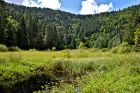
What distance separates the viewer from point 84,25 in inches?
7500

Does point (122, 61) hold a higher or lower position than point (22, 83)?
higher

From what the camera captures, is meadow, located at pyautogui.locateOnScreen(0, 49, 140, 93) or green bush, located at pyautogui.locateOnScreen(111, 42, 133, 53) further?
green bush, located at pyautogui.locateOnScreen(111, 42, 133, 53)

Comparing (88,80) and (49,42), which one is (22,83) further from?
(49,42)

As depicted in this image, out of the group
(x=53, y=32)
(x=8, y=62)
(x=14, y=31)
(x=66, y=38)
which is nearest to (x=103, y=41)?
(x=66, y=38)

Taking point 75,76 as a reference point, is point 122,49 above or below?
above

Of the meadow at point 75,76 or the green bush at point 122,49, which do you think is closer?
the meadow at point 75,76

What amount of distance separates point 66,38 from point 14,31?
54046mm

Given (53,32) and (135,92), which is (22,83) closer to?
(135,92)

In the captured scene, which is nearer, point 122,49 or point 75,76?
point 75,76

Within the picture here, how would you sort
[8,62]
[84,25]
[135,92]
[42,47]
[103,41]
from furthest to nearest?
1. [84,25]
2. [103,41]
3. [42,47]
4. [8,62]
5. [135,92]

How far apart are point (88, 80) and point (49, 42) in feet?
257

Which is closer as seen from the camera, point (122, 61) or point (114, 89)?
point (114, 89)

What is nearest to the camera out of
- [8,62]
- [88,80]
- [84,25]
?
[88,80]

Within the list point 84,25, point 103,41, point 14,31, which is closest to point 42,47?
point 14,31
